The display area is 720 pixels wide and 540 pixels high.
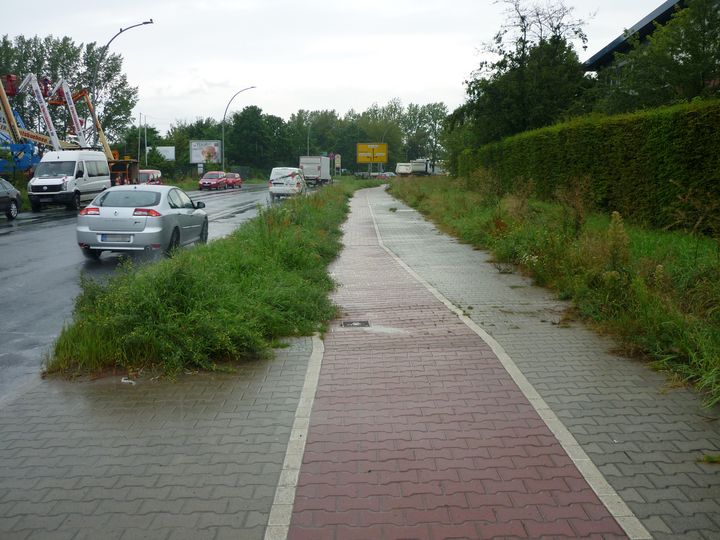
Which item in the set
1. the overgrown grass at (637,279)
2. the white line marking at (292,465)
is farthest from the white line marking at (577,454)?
the white line marking at (292,465)

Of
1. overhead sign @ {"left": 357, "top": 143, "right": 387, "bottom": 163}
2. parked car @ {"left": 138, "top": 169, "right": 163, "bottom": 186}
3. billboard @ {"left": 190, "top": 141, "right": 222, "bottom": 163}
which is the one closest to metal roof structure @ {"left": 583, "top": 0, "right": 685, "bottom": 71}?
parked car @ {"left": 138, "top": 169, "right": 163, "bottom": 186}

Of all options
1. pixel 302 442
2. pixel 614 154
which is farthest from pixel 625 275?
pixel 614 154

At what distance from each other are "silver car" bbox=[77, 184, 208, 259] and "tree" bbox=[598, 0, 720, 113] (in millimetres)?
13736

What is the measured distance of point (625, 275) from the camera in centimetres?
792

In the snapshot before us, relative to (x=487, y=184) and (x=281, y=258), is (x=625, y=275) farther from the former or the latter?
(x=487, y=184)

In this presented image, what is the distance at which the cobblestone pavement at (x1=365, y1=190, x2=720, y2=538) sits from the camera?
3.71 m

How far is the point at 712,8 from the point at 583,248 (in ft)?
44.7

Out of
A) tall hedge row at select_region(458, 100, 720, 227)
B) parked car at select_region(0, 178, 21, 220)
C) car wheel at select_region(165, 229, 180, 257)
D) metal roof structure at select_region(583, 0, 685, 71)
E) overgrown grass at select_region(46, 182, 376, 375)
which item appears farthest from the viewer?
metal roof structure at select_region(583, 0, 685, 71)

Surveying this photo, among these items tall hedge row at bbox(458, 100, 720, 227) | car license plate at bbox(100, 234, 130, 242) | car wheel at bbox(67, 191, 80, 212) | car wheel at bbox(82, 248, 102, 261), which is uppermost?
tall hedge row at bbox(458, 100, 720, 227)

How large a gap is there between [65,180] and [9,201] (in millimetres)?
4753

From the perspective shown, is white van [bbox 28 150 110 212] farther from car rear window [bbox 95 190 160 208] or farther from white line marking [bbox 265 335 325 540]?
white line marking [bbox 265 335 325 540]

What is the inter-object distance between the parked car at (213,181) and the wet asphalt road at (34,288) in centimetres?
3706

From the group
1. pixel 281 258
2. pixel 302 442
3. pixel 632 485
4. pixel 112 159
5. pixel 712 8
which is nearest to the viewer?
pixel 632 485

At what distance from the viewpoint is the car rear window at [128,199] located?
1354 cm
